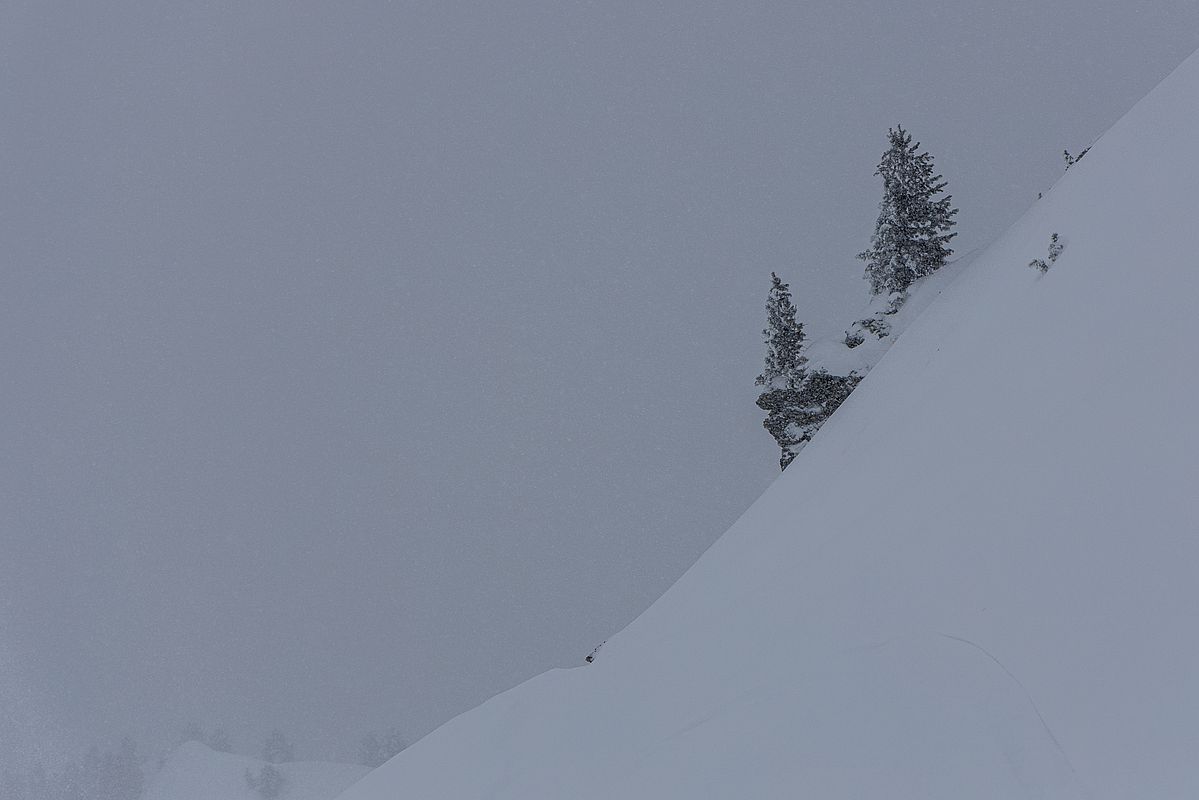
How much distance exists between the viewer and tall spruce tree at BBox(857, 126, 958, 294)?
99.0 ft

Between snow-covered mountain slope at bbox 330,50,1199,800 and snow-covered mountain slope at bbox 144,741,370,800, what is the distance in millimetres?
78532

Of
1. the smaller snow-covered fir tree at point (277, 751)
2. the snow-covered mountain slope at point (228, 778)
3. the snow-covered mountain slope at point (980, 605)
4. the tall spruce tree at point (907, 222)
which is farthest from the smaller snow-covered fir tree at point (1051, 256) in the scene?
the smaller snow-covered fir tree at point (277, 751)

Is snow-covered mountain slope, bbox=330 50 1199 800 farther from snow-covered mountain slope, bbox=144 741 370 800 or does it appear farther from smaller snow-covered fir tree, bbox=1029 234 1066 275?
snow-covered mountain slope, bbox=144 741 370 800

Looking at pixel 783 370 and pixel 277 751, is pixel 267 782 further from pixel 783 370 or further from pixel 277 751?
pixel 783 370

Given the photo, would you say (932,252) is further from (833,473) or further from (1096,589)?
(1096,589)

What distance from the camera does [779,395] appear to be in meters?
32.0

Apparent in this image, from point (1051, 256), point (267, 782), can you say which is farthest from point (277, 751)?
point (1051, 256)

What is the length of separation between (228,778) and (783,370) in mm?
85658

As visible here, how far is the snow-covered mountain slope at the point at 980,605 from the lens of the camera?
8297mm

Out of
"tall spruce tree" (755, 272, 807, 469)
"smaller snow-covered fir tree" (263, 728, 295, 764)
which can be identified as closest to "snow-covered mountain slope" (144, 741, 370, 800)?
"smaller snow-covered fir tree" (263, 728, 295, 764)

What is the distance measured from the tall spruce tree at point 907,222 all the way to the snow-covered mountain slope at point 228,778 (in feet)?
265

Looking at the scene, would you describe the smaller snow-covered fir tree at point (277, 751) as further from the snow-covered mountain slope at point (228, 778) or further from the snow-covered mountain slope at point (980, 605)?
the snow-covered mountain slope at point (980, 605)

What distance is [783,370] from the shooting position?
3180 cm

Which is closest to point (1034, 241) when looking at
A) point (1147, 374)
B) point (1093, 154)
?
point (1093, 154)
